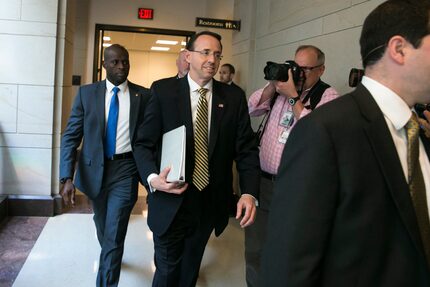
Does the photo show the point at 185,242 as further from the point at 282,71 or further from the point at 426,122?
the point at 426,122

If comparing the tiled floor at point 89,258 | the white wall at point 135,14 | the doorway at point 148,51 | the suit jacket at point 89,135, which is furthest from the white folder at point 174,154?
the doorway at point 148,51

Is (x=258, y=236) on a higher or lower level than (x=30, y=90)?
lower

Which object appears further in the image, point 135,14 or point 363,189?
point 135,14

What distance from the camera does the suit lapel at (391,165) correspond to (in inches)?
41.5

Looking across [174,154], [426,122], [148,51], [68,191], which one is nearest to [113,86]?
[68,191]

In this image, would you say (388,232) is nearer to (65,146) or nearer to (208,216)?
(208,216)

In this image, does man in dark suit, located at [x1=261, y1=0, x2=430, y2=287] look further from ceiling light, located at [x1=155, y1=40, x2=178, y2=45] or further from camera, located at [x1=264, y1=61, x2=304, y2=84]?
ceiling light, located at [x1=155, y1=40, x2=178, y2=45]

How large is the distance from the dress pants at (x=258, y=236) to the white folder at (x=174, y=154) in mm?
789

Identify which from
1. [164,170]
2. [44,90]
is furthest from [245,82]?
[164,170]

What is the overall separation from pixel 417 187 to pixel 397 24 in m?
0.40

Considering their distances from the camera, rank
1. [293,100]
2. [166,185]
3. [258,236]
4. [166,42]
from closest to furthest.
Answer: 1. [166,185]
2. [293,100]
3. [258,236]
4. [166,42]

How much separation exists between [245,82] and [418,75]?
4298 millimetres

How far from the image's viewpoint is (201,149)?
2316mm

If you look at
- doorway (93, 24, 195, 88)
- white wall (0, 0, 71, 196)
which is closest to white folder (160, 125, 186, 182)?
white wall (0, 0, 71, 196)
